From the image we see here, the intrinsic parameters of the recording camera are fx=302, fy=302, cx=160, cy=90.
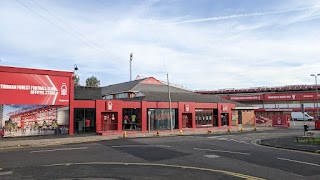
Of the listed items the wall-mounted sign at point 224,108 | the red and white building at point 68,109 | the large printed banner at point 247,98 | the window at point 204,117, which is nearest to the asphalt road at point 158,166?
the red and white building at point 68,109

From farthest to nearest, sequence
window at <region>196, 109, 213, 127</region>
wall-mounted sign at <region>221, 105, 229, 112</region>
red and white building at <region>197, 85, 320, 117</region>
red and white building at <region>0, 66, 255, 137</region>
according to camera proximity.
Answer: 1. red and white building at <region>197, 85, 320, 117</region>
2. wall-mounted sign at <region>221, 105, 229, 112</region>
3. window at <region>196, 109, 213, 127</region>
4. red and white building at <region>0, 66, 255, 137</region>

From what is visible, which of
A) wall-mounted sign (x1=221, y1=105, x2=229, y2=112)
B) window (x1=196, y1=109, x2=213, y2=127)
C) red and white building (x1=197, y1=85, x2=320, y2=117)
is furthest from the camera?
red and white building (x1=197, y1=85, x2=320, y2=117)

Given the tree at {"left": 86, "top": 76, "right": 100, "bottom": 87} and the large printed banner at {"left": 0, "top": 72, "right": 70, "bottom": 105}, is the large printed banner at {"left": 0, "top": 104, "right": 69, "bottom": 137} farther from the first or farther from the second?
the tree at {"left": 86, "top": 76, "right": 100, "bottom": 87}

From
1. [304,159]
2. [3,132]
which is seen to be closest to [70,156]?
[304,159]

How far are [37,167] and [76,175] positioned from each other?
8.31ft

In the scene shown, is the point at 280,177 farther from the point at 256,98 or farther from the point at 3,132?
the point at 256,98

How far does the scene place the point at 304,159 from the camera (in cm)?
1464

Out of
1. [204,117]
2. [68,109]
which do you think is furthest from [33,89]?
[204,117]

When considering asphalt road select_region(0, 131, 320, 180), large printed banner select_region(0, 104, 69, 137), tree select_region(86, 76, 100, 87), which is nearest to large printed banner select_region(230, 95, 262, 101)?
tree select_region(86, 76, 100, 87)

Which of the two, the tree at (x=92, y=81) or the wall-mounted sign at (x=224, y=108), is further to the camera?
the tree at (x=92, y=81)

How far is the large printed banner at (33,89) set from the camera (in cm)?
2750

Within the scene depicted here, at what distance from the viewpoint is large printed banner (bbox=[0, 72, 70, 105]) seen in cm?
2750

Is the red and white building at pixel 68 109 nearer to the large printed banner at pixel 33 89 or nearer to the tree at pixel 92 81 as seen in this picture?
the large printed banner at pixel 33 89

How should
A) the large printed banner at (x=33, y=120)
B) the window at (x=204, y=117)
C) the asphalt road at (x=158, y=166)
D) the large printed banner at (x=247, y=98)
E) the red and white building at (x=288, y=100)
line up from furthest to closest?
the large printed banner at (x=247, y=98) → the red and white building at (x=288, y=100) → the window at (x=204, y=117) → the large printed banner at (x=33, y=120) → the asphalt road at (x=158, y=166)
